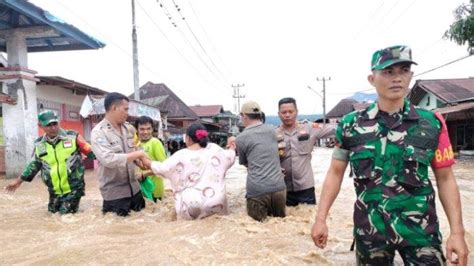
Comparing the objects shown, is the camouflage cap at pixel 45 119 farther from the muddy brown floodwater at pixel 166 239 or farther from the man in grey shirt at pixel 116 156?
the muddy brown floodwater at pixel 166 239

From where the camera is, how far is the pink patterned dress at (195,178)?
4.31 metres

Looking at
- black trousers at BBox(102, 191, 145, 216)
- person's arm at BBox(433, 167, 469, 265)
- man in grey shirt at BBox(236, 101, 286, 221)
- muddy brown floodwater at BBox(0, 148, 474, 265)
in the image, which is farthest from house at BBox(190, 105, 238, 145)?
person's arm at BBox(433, 167, 469, 265)

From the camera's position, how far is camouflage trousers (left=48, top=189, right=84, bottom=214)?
5.11 metres

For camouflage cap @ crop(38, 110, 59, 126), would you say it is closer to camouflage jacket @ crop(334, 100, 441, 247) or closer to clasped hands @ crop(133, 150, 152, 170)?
clasped hands @ crop(133, 150, 152, 170)

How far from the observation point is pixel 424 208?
2049 millimetres

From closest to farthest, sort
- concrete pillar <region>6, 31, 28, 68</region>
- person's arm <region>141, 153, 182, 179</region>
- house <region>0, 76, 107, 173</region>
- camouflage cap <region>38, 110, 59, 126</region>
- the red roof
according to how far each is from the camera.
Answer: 1. person's arm <region>141, 153, 182, 179</region>
2. camouflage cap <region>38, 110, 59, 126</region>
3. concrete pillar <region>6, 31, 28, 68</region>
4. house <region>0, 76, 107, 173</region>
5. the red roof

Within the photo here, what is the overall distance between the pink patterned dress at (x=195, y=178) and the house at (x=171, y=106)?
73.1 feet

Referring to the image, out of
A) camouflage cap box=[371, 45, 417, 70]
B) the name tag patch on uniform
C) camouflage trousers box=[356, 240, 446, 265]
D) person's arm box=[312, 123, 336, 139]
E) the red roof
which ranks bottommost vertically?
camouflage trousers box=[356, 240, 446, 265]

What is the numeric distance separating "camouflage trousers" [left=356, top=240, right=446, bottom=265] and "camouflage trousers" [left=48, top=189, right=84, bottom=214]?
157 inches

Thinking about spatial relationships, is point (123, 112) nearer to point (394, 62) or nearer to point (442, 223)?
point (394, 62)

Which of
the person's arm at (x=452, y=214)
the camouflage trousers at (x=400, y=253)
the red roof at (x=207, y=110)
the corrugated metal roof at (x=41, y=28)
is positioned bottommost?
the camouflage trousers at (x=400, y=253)

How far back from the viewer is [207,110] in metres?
52.9

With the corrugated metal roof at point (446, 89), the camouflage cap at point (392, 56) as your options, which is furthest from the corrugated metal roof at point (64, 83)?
the corrugated metal roof at point (446, 89)

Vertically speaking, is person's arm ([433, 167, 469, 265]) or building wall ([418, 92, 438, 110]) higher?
building wall ([418, 92, 438, 110])
